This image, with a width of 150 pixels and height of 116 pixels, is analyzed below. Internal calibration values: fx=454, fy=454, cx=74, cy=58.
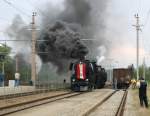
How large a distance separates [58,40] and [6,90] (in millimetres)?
14385

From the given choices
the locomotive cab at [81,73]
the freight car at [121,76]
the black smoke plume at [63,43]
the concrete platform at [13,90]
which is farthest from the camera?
the freight car at [121,76]

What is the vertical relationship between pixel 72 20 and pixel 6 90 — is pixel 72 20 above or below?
above

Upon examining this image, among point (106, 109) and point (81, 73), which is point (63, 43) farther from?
point (106, 109)

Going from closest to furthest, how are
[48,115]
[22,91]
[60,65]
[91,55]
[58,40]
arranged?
[48,115]
[22,91]
[58,40]
[60,65]
[91,55]

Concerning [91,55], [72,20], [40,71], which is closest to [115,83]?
[91,55]

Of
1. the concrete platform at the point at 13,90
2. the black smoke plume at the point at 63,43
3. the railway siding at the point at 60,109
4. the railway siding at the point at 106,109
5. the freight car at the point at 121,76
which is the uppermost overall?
the black smoke plume at the point at 63,43

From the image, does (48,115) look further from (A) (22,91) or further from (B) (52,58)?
(B) (52,58)

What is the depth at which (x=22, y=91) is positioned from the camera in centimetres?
4566

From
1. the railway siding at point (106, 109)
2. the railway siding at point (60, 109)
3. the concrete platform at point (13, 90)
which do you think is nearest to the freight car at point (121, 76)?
the concrete platform at point (13, 90)

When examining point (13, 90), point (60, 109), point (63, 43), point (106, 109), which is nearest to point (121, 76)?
point (63, 43)

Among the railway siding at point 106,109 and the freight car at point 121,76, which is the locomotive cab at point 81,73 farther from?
the freight car at point 121,76

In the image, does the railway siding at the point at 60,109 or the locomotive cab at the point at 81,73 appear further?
the locomotive cab at the point at 81,73

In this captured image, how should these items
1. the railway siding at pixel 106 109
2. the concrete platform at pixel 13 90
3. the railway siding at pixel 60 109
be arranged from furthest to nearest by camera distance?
the concrete platform at pixel 13 90
the railway siding at pixel 106 109
the railway siding at pixel 60 109

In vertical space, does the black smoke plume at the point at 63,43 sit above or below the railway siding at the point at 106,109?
above
